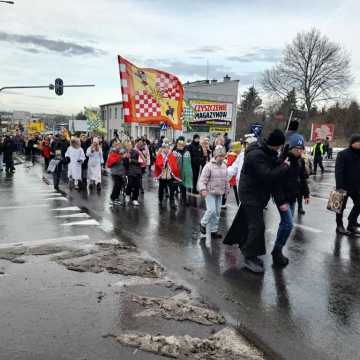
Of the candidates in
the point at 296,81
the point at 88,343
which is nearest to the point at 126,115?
the point at 88,343

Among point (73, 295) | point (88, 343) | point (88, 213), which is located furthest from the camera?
point (88, 213)

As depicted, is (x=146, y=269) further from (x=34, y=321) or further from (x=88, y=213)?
(x=88, y=213)

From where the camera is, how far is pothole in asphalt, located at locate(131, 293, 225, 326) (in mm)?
4227

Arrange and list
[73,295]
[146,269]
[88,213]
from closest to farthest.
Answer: [73,295] < [146,269] < [88,213]

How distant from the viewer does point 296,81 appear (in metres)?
60.5

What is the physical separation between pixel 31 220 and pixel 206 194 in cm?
387

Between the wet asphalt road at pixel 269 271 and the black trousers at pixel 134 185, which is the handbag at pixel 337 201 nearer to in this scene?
the wet asphalt road at pixel 269 271

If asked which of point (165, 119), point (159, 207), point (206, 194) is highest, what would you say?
point (165, 119)

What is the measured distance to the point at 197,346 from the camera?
367 cm

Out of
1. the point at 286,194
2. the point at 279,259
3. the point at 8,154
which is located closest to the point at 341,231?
the point at 279,259

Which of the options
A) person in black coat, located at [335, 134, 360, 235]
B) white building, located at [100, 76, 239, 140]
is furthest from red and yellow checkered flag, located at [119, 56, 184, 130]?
white building, located at [100, 76, 239, 140]

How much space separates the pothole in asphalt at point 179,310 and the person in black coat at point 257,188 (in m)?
1.37

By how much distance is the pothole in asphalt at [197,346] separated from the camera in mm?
3531

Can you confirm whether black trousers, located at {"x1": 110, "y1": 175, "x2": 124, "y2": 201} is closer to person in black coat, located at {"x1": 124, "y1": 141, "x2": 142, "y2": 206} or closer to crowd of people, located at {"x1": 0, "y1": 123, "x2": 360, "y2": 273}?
crowd of people, located at {"x1": 0, "y1": 123, "x2": 360, "y2": 273}
